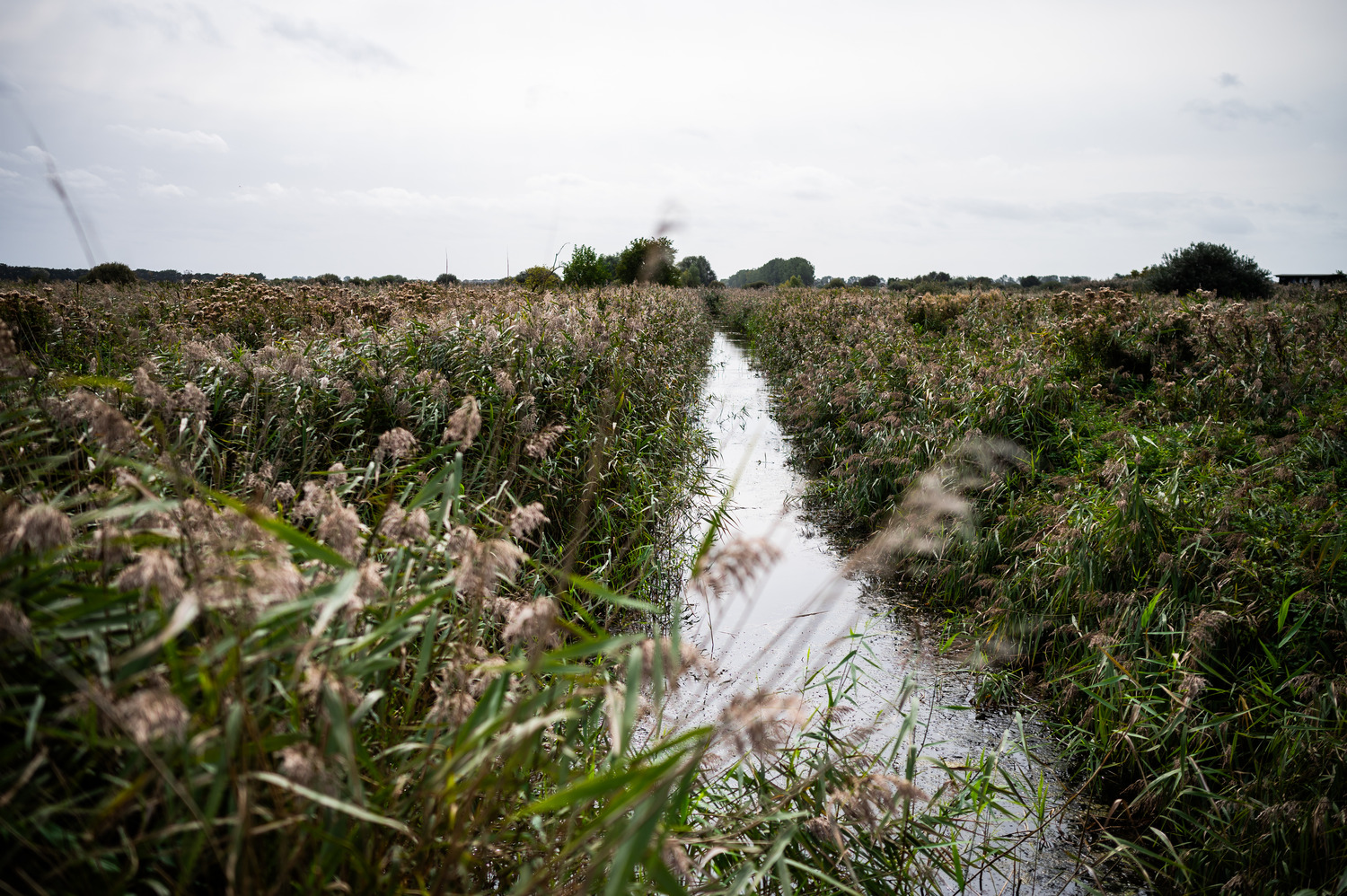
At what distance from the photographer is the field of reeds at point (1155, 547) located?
8.19ft

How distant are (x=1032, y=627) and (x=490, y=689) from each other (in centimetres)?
357

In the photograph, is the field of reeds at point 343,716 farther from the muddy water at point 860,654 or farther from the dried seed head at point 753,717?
the muddy water at point 860,654

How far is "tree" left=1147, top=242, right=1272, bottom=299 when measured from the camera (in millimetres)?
16484

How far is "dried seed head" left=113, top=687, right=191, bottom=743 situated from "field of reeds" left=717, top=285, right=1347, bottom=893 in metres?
1.49

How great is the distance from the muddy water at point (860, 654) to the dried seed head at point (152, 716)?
118 centimetres

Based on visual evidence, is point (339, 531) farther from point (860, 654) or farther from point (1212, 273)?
point (1212, 273)

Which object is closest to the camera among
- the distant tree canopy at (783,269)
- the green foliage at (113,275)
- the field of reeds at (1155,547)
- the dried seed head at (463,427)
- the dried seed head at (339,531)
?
the dried seed head at (339,531)

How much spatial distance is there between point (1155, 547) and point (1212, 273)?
1767 centimetres

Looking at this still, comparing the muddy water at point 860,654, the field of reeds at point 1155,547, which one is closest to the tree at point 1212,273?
the field of reeds at point 1155,547

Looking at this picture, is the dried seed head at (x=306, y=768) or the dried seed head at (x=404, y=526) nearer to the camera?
the dried seed head at (x=306, y=768)

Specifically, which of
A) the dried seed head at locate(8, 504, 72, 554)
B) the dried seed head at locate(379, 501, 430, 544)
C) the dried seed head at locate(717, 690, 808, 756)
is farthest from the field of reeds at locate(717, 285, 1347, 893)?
the dried seed head at locate(8, 504, 72, 554)

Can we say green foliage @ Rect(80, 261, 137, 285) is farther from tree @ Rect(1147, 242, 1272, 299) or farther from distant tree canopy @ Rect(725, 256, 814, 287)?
distant tree canopy @ Rect(725, 256, 814, 287)

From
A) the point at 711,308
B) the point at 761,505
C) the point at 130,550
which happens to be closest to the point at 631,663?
the point at 130,550

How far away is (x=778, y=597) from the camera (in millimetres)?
4875
